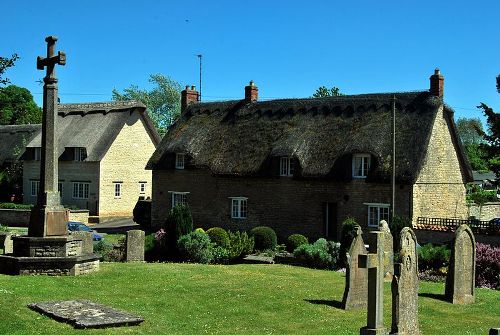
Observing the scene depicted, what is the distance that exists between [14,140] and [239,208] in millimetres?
28567

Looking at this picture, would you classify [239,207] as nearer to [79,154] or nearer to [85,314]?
[79,154]

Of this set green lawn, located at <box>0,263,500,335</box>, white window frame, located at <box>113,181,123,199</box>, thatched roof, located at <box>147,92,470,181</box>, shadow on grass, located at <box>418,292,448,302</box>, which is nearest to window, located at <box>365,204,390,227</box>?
thatched roof, located at <box>147,92,470,181</box>

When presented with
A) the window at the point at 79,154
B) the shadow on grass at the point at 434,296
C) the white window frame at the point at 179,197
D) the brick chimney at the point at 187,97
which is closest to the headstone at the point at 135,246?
the shadow on grass at the point at 434,296

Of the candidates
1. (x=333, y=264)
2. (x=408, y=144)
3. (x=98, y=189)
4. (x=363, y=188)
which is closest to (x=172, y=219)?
(x=333, y=264)

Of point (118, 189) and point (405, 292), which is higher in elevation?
point (118, 189)

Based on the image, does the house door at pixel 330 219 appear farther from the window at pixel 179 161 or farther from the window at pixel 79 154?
the window at pixel 79 154

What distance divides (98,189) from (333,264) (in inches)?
1160

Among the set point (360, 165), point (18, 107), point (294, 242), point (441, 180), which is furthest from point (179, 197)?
point (18, 107)

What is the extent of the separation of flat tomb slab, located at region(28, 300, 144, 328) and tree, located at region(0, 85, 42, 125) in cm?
6924

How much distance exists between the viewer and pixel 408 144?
3472 cm

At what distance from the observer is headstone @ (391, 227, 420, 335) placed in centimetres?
1222

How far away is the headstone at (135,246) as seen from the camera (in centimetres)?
2725

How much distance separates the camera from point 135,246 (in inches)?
1081

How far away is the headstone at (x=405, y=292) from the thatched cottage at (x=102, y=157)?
4146 cm
